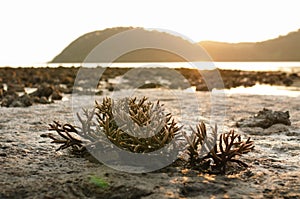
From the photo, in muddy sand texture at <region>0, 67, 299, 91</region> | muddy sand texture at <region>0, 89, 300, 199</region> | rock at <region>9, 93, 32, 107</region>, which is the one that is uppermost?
muddy sand texture at <region>0, 67, 299, 91</region>

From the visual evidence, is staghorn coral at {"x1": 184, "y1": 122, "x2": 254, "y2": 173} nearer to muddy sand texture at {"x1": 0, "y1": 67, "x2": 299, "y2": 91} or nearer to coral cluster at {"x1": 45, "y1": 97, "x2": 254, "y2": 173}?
coral cluster at {"x1": 45, "y1": 97, "x2": 254, "y2": 173}

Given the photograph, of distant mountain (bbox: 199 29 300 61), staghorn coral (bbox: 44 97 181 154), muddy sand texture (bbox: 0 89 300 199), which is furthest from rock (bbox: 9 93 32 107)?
distant mountain (bbox: 199 29 300 61)

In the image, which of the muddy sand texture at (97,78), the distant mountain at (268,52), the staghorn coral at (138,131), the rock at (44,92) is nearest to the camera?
the staghorn coral at (138,131)

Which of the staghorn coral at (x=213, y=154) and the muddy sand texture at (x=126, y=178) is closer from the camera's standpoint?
the muddy sand texture at (x=126, y=178)

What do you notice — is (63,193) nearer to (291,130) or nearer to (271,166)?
(271,166)

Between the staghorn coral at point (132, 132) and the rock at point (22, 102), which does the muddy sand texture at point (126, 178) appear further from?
the rock at point (22, 102)

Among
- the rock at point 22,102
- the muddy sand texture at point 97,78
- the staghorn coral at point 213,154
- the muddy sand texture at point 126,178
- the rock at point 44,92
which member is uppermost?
the muddy sand texture at point 97,78

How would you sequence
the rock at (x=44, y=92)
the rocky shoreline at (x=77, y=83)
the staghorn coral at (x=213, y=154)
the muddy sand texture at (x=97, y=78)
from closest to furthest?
the staghorn coral at (x=213, y=154) → the rocky shoreline at (x=77, y=83) → the rock at (x=44, y=92) → the muddy sand texture at (x=97, y=78)

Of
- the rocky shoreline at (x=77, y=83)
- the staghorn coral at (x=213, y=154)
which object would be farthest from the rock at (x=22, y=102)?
the staghorn coral at (x=213, y=154)

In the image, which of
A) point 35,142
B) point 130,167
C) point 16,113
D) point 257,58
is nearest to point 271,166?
point 130,167

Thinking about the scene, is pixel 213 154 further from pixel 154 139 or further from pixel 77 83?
pixel 77 83

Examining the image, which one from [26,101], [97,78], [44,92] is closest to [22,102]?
[26,101]

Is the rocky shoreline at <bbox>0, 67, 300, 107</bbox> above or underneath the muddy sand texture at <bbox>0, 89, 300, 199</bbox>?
above

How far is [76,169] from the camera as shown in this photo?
320 cm
